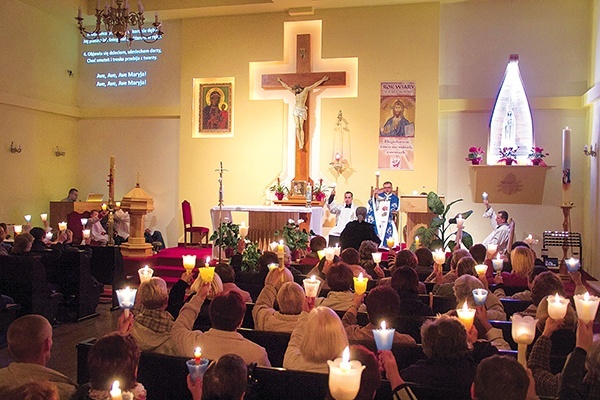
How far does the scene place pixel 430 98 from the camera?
1097 cm

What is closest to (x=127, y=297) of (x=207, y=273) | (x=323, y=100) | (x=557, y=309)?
(x=207, y=273)

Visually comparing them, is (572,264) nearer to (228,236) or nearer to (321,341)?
(321,341)

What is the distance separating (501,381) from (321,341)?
964 mm

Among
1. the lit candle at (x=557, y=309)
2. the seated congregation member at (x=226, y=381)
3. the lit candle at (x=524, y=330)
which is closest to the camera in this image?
the seated congregation member at (x=226, y=381)

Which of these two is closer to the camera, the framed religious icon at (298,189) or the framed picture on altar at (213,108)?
the framed religious icon at (298,189)

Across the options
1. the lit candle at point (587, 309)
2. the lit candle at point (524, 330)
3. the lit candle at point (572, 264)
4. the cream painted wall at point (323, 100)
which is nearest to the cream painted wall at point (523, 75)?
the cream painted wall at point (323, 100)

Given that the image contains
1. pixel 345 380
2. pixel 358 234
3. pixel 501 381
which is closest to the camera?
pixel 345 380

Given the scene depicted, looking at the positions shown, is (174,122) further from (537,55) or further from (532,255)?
(532,255)

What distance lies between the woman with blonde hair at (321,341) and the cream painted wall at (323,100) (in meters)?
8.55

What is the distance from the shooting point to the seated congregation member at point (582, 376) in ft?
7.40

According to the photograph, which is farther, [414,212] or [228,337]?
[414,212]

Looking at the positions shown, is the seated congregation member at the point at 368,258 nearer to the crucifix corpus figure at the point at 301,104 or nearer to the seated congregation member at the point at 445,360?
the seated congregation member at the point at 445,360

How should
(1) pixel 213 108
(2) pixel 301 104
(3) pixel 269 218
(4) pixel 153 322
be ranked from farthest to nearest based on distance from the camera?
(1) pixel 213 108 < (2) pixel 301 104 < (3) pixel 269 218 < (4) pixel 153 322

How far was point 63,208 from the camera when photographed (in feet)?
38.8
